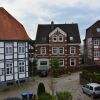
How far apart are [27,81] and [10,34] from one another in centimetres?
840

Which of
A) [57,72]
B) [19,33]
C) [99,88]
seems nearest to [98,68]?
[57,72]

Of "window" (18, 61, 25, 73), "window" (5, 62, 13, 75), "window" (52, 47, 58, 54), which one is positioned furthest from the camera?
"window" (52, 47, 58, 54)

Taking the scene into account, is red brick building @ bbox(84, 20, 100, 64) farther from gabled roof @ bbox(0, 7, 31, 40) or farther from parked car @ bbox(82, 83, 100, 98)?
parked car @ bbox(82, 83, 100, 98)

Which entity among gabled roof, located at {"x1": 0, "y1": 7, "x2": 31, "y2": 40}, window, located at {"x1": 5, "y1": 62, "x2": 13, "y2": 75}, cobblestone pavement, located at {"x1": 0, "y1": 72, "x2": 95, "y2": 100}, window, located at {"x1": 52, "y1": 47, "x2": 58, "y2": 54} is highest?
gabled roof, located at {"x1": 0, "y1": 7, "x2": 31, "y2": 40}

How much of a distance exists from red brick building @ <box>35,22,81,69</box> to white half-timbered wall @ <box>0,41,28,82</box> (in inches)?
617

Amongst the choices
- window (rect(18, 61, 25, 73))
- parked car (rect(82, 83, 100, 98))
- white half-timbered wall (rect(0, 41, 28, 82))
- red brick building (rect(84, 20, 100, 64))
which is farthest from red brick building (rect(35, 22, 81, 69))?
parked car (rect(82, 83, 100, 98))

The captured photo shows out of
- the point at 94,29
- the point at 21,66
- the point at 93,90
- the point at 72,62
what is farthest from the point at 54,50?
the point at 93,90

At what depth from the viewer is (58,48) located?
6794 cm

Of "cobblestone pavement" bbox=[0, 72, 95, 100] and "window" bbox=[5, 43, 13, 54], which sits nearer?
"cobblestone pavement" bbox=[0, 72, 95, 100]

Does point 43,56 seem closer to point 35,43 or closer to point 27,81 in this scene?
point 35,43

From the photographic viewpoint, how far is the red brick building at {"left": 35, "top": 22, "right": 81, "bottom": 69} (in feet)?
222

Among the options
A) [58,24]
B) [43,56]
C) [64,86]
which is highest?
[58,24]

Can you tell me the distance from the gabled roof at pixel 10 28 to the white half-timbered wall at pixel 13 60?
3.05 ft

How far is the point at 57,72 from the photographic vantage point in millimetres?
62719
